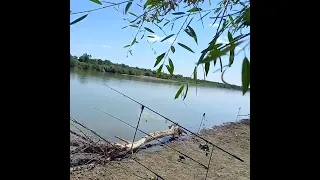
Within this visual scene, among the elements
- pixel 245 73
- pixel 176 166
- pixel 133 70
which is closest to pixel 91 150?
pixel 176 166

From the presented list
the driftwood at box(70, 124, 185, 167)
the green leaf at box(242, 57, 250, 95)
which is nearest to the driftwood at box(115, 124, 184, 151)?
the driftwood at box(70, 124, 185, 167)

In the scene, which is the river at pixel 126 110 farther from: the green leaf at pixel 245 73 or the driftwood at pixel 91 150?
the green leaf at pixel 245 73

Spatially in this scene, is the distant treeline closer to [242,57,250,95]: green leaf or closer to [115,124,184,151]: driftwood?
[242,57,250,95]: green leaf

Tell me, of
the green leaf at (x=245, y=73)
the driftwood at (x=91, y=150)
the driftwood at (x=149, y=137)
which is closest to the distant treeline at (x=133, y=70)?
A: the green leaf at (x=245, y=73)

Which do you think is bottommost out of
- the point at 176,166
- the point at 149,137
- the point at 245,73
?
the point at 176,166

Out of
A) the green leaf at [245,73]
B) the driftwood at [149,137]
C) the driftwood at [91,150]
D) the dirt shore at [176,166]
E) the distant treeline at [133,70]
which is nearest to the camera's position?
the green leaf at [245,73]

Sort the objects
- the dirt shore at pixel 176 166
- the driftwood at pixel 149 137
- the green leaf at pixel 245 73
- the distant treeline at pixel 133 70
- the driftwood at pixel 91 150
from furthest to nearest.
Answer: the driftwood at pixel 149 137, the driftwood at pixel 91 150, the dirt shore at pixel 176 166, the distant treeline at pixel 133 70, the green leaf at pixel 245 73

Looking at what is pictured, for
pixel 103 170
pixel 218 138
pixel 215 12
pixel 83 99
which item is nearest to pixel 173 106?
pixel 218 138

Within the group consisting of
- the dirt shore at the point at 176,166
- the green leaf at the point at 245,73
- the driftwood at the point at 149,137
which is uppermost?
the green leaf at the point at 245,73

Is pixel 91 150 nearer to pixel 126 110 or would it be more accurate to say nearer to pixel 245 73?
pixel 126 110
